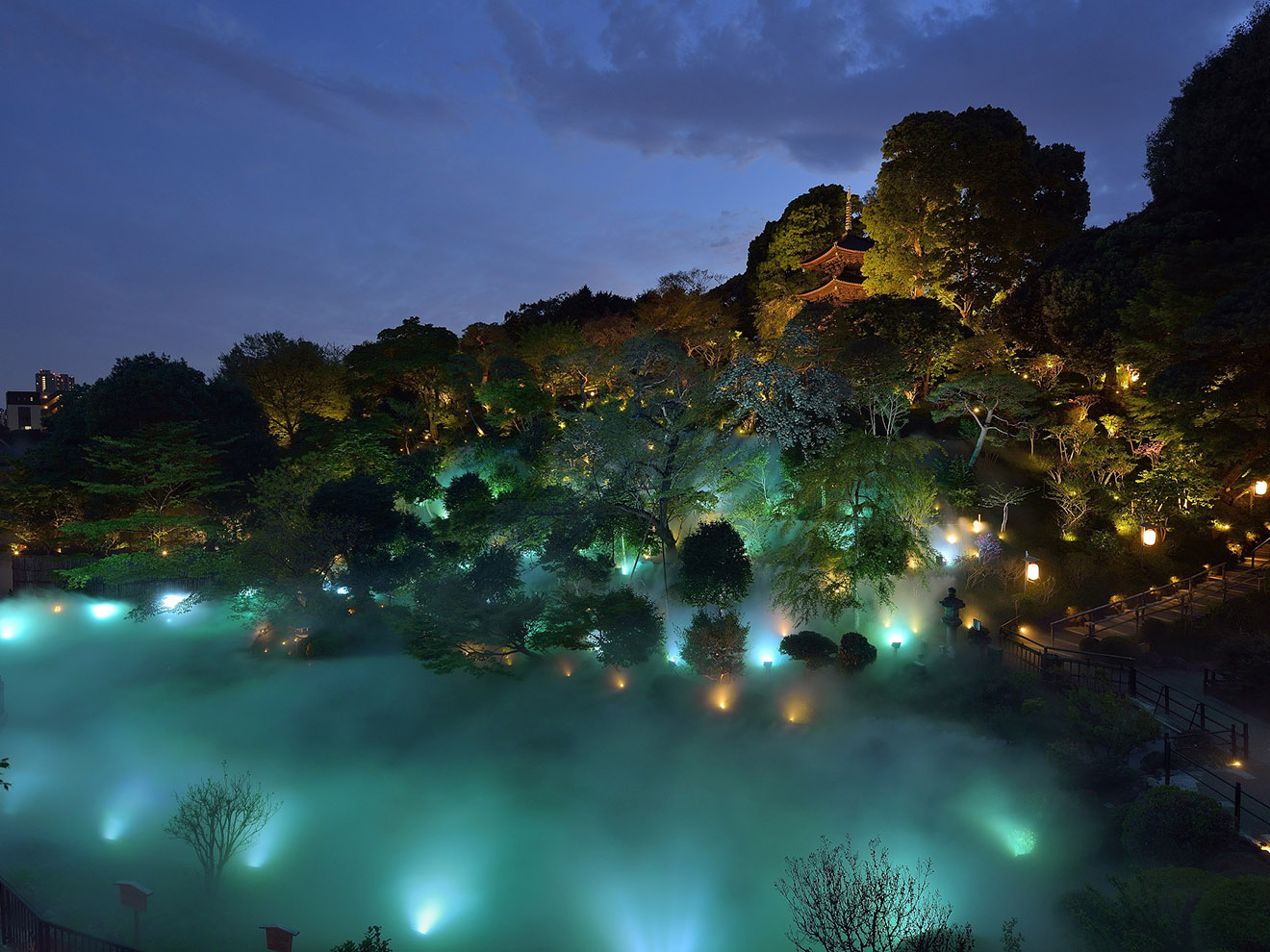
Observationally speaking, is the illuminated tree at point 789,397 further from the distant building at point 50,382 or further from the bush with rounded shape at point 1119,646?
the distant building at point 50,382

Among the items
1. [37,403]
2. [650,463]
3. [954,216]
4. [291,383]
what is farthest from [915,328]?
[37,403]

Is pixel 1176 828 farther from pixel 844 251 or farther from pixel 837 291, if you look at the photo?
pixel 844 251

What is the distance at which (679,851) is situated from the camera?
14.5m

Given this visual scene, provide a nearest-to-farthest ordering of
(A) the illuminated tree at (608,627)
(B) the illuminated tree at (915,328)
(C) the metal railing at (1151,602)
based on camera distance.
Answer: (C) the metal railing at (1151,602) < (A) the illuminated tree at (608,627) < (B) the illuminated tree at (915,328)

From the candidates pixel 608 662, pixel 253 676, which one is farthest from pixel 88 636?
pixel 608 662

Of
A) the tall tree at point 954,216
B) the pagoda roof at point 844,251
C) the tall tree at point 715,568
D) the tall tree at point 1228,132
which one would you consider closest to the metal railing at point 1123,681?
the tall tree at point 715,568

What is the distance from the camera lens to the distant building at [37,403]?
83.0m

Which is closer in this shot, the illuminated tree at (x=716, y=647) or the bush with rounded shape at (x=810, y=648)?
the illuminated tree at (x=716, y=647)

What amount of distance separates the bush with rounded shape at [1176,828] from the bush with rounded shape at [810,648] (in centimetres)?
927

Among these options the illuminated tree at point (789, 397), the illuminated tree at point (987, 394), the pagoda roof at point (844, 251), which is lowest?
the illuminated tree at point (789, 397)

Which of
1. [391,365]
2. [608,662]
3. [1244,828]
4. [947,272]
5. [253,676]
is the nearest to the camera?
[1244,828]

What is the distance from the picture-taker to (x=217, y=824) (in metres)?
14.5

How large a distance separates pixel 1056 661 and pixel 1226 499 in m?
12.6

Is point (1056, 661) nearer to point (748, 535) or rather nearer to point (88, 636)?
point (748, 535)
